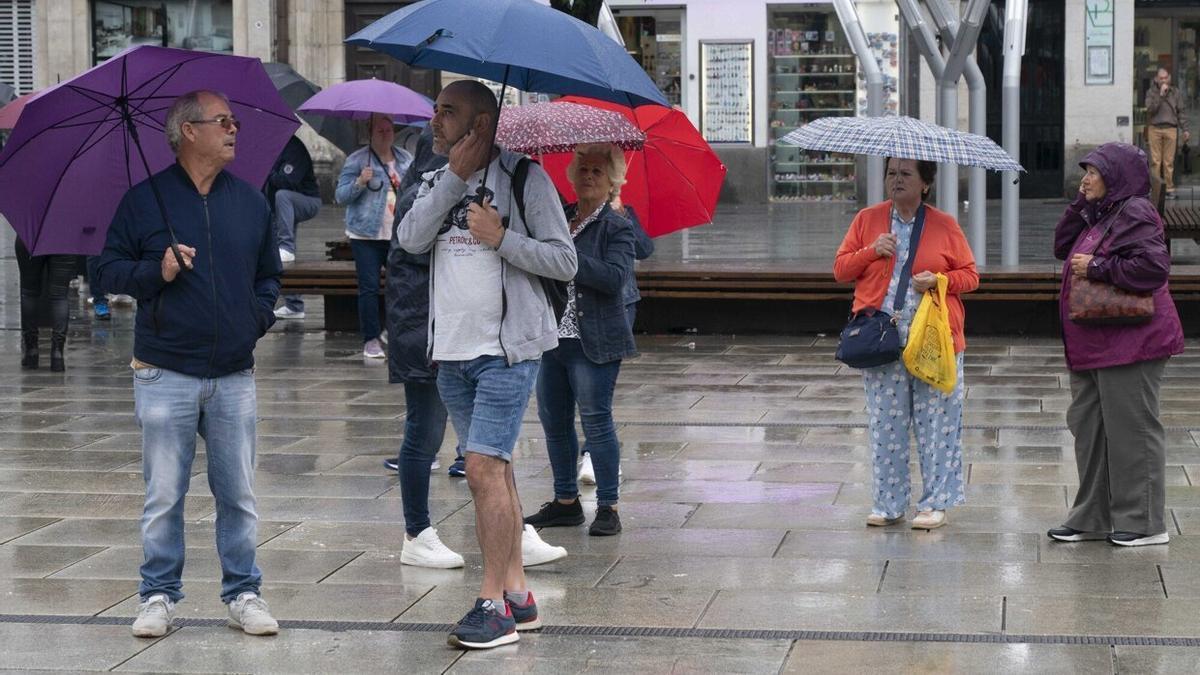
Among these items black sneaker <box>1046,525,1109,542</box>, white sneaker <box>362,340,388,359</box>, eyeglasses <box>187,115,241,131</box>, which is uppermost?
eyeglasses <box>187,115,241,131</box>

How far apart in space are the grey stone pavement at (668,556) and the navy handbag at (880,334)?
2.29ft

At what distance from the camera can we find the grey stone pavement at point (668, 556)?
5582 millimetres

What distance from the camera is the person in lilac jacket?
6.87 meters

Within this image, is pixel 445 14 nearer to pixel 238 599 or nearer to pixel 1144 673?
pixel 238 599

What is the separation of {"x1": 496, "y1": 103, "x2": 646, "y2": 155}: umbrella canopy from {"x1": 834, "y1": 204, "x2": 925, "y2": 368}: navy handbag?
1197mm

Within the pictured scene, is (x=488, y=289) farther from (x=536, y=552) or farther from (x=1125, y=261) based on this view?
(x=1125, y=261)

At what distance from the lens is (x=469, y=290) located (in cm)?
565

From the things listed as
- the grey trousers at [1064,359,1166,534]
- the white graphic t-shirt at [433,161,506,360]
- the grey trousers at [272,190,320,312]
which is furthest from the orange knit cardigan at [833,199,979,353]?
the grey trousers at [272,190,320,312]

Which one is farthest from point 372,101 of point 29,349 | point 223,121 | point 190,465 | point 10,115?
point 190,465

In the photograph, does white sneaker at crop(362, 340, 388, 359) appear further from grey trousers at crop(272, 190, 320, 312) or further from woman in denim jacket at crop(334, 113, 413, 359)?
grey trousers at crop(272, 190, 320, 312)

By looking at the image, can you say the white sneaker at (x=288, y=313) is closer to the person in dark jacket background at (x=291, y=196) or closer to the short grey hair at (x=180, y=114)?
the person in dark jacket background at (x=291, y=196)

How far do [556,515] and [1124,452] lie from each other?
223cm

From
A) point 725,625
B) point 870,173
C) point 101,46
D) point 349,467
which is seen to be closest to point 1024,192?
point 870,173

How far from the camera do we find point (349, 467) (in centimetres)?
891
